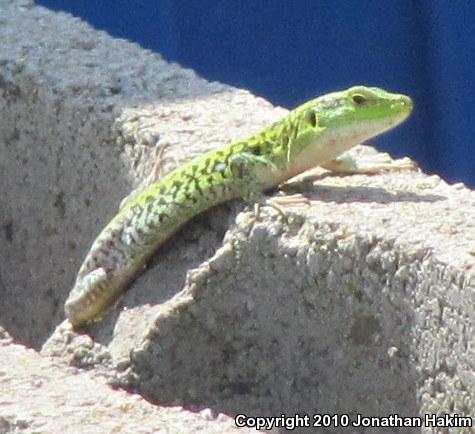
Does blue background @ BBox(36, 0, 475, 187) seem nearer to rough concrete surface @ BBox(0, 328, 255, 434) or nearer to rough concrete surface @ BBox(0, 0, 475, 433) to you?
rough concrete surface @ BBox(0, 0, 475, 433)

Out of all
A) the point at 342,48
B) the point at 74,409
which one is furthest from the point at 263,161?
the point at 342,48

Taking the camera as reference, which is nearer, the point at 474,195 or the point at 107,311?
the point at 474,195

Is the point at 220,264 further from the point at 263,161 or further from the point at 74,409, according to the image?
the point at 74,409

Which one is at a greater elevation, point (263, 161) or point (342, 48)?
point (342, 48)

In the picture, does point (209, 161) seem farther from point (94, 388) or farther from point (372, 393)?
point (94, 388)

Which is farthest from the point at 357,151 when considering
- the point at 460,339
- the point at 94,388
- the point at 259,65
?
the point at 259,65
